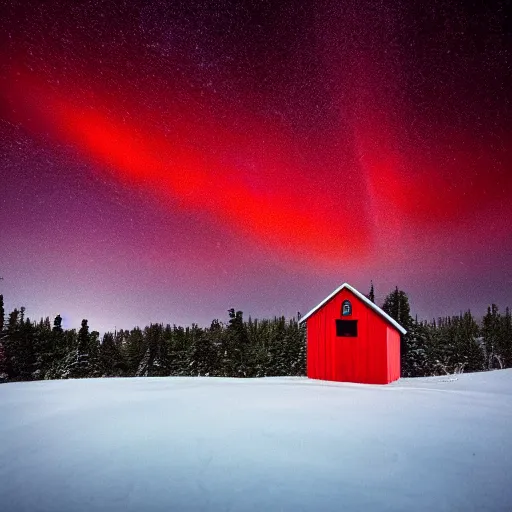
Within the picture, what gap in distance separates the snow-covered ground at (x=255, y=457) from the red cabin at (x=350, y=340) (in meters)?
7.09

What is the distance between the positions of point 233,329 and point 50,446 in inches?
1971

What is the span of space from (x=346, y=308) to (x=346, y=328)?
151 cm

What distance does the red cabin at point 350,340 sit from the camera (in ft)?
55.8

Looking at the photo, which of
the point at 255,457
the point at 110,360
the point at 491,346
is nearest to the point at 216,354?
the point at 110,360

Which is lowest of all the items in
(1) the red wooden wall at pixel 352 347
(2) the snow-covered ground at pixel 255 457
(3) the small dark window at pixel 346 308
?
(2) the snow-covered ground at pixel 255 457

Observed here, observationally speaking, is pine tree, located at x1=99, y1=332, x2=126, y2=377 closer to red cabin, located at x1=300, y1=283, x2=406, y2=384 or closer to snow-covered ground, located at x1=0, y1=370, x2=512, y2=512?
red cabin, located at x1=300, y1=283, x2=406, y2=384

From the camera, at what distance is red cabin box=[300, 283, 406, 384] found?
17016 millimetres

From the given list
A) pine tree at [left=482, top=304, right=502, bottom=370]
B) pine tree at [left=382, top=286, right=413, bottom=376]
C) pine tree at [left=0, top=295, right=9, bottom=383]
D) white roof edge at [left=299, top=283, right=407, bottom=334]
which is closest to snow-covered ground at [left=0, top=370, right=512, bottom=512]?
white roof edge at [left=299, top=283, right=407, bottom=334]

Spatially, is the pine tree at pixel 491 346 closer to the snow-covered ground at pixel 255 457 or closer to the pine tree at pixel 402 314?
the pine tree at pixel 402 314

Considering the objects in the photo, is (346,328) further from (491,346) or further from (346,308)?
(491,346)

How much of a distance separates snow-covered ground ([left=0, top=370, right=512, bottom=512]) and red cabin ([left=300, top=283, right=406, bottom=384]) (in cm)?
709

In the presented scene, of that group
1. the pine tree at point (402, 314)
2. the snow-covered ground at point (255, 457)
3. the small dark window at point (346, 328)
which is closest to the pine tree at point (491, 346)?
the pine tree at point (402, 314)

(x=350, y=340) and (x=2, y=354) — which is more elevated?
(x=350, y=340)

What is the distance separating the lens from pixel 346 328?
18.9 metres
